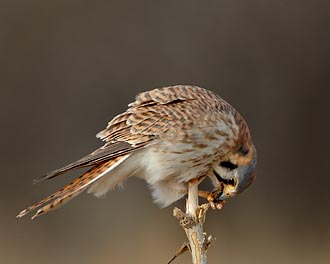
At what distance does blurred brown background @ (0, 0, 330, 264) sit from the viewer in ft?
24.9

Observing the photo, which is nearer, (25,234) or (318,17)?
(25,234)

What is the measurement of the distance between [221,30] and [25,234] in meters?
2.80

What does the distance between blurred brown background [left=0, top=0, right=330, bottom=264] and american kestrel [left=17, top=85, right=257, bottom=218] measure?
3.15 m

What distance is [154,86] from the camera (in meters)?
8.39

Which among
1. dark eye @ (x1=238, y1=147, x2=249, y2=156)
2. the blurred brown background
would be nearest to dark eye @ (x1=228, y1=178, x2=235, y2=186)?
dark eye @ (x1=238, y1=147, x2=249, y2=156)

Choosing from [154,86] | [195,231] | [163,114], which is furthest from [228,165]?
[154,86]

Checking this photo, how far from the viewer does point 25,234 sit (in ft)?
24.3

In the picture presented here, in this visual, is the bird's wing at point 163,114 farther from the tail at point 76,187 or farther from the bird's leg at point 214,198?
the bird's leg at point 214,198

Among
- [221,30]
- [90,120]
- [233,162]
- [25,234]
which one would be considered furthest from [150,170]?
[221,30]

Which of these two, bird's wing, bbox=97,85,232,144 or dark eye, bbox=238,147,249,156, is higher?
bird's wing, bbox=97,85,232,144

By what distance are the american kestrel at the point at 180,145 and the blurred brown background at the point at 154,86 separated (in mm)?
3150

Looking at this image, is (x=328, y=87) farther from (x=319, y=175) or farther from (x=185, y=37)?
(x=185, y=37)

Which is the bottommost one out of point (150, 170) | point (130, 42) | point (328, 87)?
point (328, 87)

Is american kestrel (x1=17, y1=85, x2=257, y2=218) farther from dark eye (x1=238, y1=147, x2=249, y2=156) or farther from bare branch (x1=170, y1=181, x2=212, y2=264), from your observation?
bare branch (x1=170, y1=181, x2=212, y2=264)
